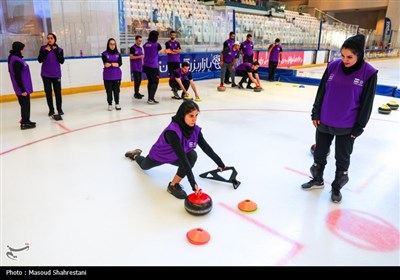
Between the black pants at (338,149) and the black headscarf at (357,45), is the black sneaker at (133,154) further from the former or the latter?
the black headscarf at (357,45)

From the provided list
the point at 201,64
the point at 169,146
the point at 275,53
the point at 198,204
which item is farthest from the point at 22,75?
the point at 275,53

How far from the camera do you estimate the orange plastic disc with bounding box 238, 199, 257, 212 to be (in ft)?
8.87

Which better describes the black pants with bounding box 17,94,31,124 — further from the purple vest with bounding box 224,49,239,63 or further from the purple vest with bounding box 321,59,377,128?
the purple vest with bounding box 224,49,239,63

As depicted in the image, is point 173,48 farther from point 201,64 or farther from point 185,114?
point 185,114

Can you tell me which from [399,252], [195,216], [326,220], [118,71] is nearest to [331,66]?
[326,220]

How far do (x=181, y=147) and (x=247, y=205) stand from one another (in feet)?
2.51

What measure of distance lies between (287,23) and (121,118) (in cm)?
1516

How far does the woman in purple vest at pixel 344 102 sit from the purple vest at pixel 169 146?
1.14 metres

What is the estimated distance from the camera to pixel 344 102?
8.60ft

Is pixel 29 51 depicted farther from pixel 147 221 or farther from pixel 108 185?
pixel 147 221

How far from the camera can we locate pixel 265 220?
259 cm

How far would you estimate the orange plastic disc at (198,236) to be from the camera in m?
2.25

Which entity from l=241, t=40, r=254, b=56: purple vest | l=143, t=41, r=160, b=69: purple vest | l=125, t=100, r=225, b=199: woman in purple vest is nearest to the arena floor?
l=125, t=100, r=225, b=199: woman in purple vest

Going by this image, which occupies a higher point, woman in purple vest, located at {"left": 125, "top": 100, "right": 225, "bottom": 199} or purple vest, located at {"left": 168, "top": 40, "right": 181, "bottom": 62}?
purple vest, located at {"left": 168, "top": 40, "right": 181, "bottom": 62}
